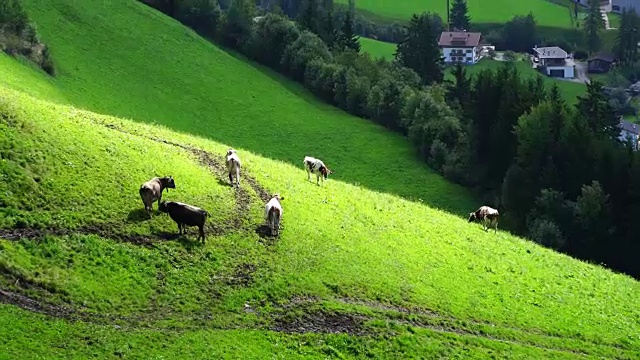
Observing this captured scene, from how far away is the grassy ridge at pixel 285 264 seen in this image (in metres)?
34.9

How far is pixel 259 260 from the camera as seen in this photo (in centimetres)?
3962

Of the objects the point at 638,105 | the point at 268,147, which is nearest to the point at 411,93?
the point at 268,147

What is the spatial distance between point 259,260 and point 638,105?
552 ft

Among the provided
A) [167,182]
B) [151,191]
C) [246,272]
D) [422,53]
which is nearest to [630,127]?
[422,53]

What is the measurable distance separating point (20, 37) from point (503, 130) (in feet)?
182

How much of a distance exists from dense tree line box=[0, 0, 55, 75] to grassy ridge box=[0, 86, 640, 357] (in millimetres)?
41583

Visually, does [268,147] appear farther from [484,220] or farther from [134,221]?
[134,221]

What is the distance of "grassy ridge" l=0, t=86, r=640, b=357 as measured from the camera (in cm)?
3491

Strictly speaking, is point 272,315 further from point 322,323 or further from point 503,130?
point 503,130

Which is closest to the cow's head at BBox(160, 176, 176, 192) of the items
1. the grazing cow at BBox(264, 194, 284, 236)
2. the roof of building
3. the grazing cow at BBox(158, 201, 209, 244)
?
the grazing cow at BBox(158, 201, 209, 244)

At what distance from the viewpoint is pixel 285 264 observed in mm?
40125

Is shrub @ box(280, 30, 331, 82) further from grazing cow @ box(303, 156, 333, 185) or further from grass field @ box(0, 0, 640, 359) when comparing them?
grazing cow @ box(303, 156, 333, 185)

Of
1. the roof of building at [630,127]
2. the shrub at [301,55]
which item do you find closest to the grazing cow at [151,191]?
the shrub at [301,55]

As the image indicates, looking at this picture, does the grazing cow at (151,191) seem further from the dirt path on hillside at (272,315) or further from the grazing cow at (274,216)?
the grazing cow at (274,216)
